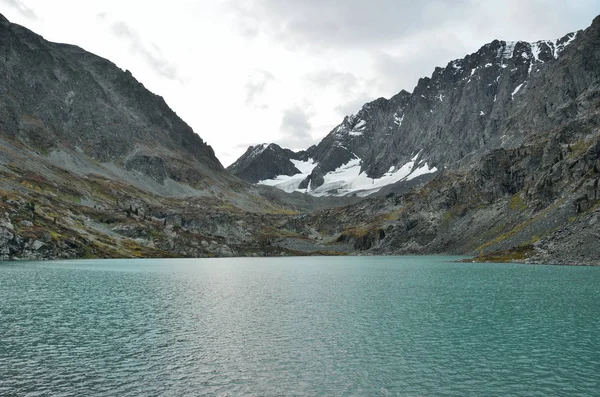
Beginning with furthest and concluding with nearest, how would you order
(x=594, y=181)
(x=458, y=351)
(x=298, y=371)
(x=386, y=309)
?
(x=594, y=181) < (x=386, y=309) < (x=458, y=351) < (x=298, y=371)

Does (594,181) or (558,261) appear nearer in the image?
(558,261)

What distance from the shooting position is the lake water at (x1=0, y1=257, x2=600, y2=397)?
26219 mm

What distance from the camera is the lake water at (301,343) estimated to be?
86.0 feet

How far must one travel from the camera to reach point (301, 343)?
3659 centimetres

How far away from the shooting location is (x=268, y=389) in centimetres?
2567

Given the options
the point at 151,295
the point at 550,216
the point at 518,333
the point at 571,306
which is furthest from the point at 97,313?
the point at 550,216

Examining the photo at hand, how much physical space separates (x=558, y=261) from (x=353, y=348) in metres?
97.1

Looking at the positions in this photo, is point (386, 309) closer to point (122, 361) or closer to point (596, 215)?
point (122, 361)

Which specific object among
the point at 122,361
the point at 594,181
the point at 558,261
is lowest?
the point at 122,361

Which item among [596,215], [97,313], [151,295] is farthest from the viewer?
[596,215]

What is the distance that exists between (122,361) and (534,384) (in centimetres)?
2687

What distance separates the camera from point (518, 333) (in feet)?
127

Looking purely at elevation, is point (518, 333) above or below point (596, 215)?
below

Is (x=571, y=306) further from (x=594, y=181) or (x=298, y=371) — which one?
(x=594, y=181)
